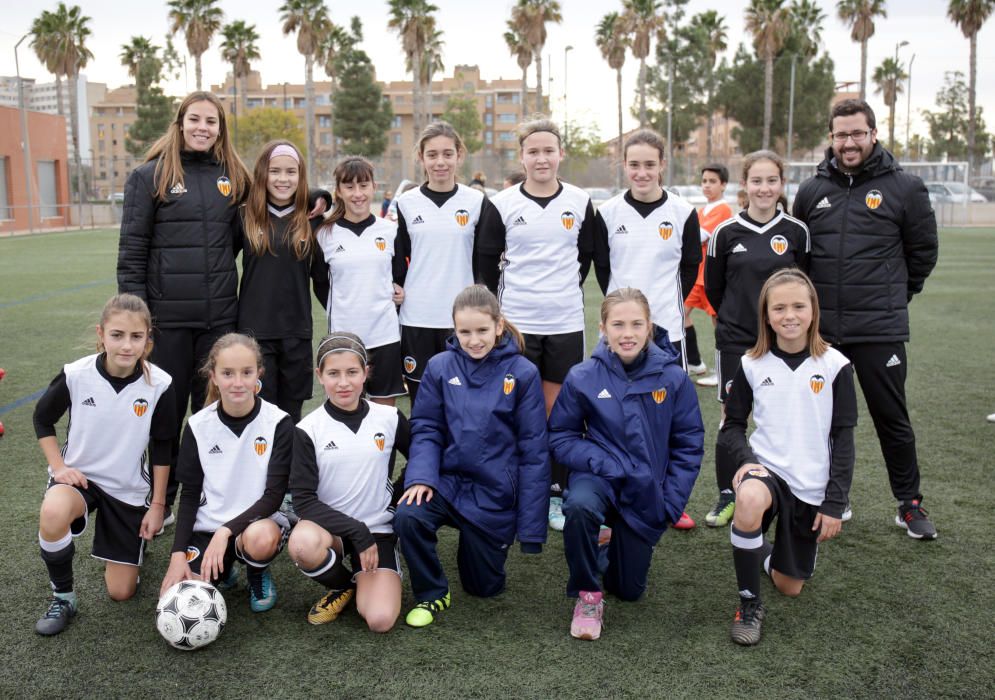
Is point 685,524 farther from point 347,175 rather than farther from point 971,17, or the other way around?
point 971,17

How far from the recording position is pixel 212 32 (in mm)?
44688

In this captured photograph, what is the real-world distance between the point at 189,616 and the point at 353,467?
0.81m

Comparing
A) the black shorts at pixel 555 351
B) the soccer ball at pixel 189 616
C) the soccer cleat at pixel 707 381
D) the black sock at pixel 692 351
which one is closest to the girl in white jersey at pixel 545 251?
the black shorts at pixel 555 351

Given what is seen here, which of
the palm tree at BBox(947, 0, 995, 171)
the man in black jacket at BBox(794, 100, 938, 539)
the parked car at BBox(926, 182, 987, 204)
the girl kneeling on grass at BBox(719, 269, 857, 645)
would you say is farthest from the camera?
the palm tree at BBox(947, 0, 995, 171)

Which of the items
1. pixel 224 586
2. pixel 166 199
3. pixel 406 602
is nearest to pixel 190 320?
pixel 166 199

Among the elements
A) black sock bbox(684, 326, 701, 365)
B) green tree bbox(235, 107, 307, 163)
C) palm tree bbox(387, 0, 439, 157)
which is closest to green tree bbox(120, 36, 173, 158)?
green tree bbox(235, 107, 307, 163)

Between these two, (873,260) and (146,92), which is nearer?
(873,260)

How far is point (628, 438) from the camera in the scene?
3.45 metres

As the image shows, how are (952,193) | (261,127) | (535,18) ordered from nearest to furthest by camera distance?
1. (952,193)
2. (535,18)
3. (261,127)

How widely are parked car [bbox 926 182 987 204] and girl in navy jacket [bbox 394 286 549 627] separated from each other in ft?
107

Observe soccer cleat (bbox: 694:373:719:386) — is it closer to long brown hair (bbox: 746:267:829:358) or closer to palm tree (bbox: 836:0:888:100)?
long brown hair (bbox: 746:267:829:358)

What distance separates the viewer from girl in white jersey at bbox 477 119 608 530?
4.33 m

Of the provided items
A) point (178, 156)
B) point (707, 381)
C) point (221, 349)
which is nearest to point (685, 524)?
point (221, 349)

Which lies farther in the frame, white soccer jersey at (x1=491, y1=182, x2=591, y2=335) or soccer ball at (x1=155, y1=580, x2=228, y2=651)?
white soccer jersey at (x1=491, y1=182, x2=591, y2=335)
